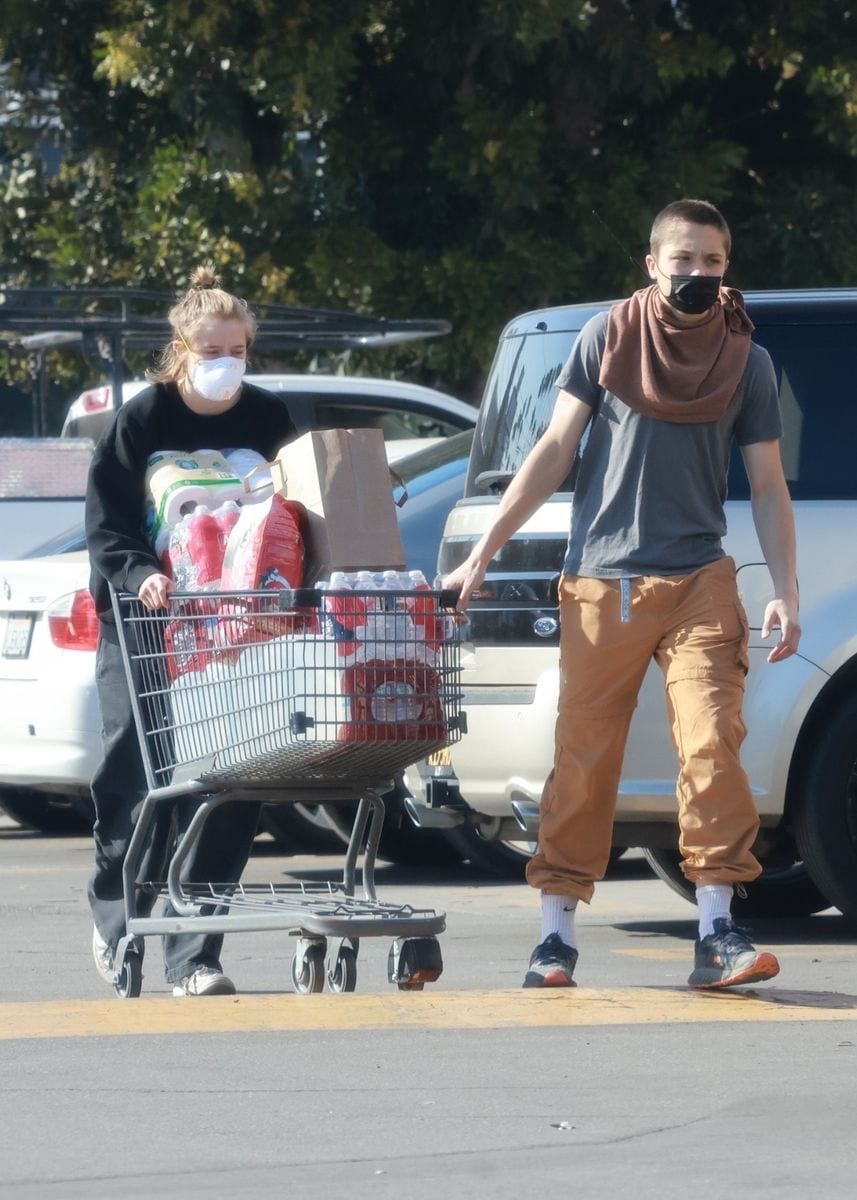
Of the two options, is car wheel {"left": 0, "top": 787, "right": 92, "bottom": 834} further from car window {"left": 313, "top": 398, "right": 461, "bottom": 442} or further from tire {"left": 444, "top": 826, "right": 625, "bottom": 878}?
tire {"left": 444, "top": 826, "right": 625, "bottom": 878}

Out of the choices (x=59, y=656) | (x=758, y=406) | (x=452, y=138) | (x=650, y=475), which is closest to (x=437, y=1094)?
(x=650, y=475)

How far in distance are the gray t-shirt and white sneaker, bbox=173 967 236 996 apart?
4.39 ft

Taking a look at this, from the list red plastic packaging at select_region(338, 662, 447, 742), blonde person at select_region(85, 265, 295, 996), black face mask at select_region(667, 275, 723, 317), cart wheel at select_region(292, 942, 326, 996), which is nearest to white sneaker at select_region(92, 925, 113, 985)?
blonde person at select_region(85, 265, 295, 996)

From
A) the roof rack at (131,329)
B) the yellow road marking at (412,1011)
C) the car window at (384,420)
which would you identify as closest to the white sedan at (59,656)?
→ the car window at (384,420)

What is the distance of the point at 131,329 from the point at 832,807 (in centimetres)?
632

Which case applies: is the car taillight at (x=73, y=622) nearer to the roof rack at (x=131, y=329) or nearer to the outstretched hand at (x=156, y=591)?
the roof rack at (x=131, y=329)

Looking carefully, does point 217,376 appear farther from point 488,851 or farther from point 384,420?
point 384,420

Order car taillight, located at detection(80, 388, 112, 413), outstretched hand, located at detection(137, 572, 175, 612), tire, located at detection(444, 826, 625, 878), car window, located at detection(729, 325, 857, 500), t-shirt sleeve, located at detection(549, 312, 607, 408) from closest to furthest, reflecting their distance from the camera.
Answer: outstretched hand, located at detection(137, 572, 175, 612), t-shirt sleeve, located at detection(549, 312, 607, 408), car window, located at detection(729, 325, 857, 500), tire, located at detection(444, 826, 625, 878), car taillight, located at detection(80, 388, 112, 413)

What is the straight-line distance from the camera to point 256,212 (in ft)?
51.8

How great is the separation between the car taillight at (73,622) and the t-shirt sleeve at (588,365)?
4.24 meters

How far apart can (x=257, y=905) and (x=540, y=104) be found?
10.7 meters

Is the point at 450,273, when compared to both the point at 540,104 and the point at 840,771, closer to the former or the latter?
the point at 540,104

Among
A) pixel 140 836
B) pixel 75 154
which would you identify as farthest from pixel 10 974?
pixel 75 154

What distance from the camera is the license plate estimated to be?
31.6ft
